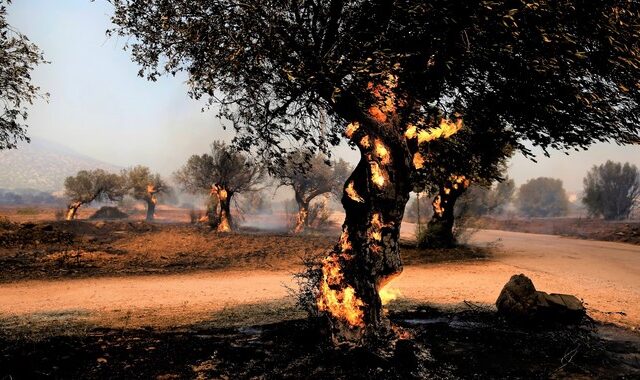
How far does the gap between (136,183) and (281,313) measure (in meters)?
60.6

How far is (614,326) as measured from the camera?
10.7 meters

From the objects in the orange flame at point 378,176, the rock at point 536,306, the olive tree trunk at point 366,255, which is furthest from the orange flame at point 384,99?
the rock at point 536,306

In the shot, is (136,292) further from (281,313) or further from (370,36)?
(370,36)

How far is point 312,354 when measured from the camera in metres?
8.12

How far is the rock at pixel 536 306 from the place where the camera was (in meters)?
9.96

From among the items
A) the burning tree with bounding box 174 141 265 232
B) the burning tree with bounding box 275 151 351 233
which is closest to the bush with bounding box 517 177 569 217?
the burning tree with bounding box 275 151 351 233

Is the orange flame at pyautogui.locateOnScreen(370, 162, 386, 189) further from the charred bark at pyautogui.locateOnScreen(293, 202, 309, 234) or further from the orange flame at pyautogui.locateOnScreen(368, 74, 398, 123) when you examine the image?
the charred bark at pyautogui.locateOnScreen(293, 202, 309, 234)

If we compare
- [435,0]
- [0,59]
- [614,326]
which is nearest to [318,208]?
[0,59]

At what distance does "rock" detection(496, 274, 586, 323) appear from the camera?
996 centimetres

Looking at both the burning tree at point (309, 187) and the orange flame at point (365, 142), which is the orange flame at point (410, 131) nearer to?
the orange flame at point (365, 142)

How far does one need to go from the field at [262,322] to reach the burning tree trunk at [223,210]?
52.6ft

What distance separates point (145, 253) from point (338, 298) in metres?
20.3

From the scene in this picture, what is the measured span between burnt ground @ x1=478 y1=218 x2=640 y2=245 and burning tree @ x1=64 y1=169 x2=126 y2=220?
54.0 meters

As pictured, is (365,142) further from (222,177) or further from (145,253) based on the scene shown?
(222,177)
